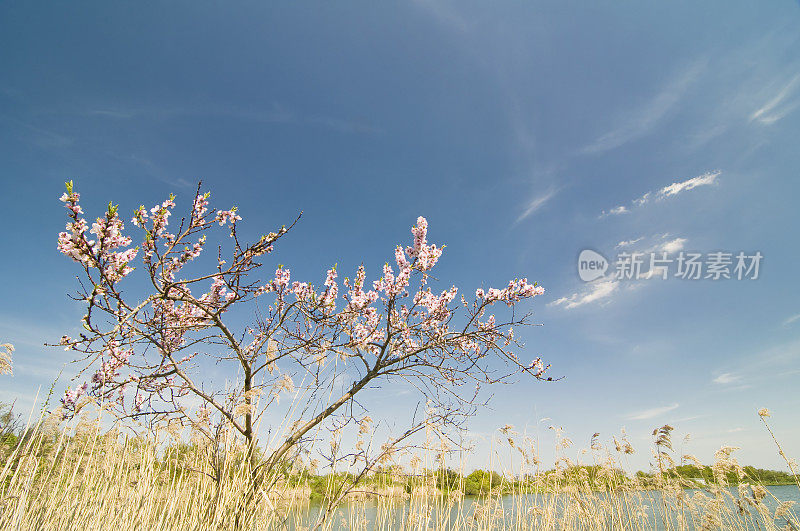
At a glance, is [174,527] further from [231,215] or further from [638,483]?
[638,483]

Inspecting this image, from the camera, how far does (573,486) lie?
14.7 feet

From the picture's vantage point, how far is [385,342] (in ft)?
12.8

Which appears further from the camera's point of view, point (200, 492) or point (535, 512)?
point (535, 512)

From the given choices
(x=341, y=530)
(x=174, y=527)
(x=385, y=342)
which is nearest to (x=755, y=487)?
(x=385, y=342)

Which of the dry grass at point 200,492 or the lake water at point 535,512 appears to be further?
the lake water at point 535,512

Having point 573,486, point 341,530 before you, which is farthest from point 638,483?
point 341,530

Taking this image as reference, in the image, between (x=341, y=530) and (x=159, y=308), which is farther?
(x=341, y=530)

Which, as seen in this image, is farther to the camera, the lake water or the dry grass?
the lake water

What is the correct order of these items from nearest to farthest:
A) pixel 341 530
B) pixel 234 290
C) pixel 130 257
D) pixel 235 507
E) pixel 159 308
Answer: pixel 235 507 → pixel 130 257 → pixel 234 290 → pixel 159 308 → pixel 341 530

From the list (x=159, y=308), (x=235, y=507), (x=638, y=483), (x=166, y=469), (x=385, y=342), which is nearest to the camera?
(x=235, y=507)

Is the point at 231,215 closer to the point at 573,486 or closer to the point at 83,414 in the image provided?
the point at 83,414

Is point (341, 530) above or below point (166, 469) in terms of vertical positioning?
below

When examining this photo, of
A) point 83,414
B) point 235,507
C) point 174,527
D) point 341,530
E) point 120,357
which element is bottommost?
point 341,530

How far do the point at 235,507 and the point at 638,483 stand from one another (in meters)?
5.36
